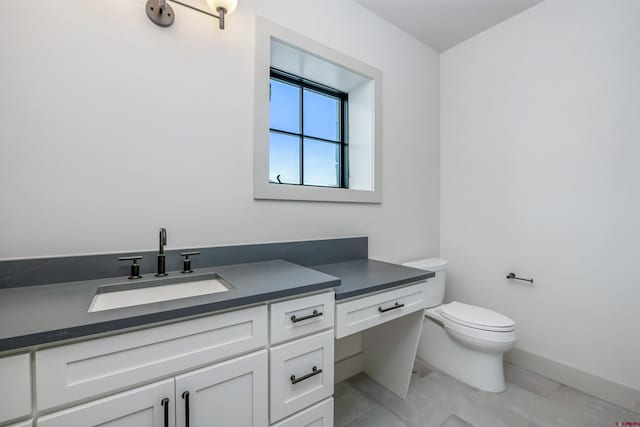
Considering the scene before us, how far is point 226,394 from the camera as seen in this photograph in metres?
0.84

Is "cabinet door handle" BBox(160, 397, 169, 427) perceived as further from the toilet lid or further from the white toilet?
the toilet lid

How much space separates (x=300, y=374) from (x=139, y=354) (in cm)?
56

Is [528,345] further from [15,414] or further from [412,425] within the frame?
[15,414]

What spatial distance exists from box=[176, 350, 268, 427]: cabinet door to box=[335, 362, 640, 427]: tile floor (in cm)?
77

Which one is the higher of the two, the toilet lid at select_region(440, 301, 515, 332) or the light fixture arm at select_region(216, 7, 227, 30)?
the light fixture arm at select_region(216, 7, 227, 30)

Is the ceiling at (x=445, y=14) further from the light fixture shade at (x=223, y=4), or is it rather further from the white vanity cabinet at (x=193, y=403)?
the white vanity cabinet at (x=193, y=403)

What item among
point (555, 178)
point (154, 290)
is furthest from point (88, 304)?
point (555, 178)

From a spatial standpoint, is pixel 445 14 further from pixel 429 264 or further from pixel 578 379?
pixel 578 379

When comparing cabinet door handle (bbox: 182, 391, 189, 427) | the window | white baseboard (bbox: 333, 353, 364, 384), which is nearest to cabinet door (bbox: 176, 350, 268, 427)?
cabinet door handle (bbox: 182, 391, 189, 427)

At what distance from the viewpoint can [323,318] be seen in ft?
3.50

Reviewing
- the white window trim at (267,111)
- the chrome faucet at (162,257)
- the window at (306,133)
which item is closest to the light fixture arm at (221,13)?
the white window trim at (267,111)

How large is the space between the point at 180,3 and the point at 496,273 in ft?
8.79

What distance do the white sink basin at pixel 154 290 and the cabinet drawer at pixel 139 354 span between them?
0.17m

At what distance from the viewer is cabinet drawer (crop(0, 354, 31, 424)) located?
574 mm
